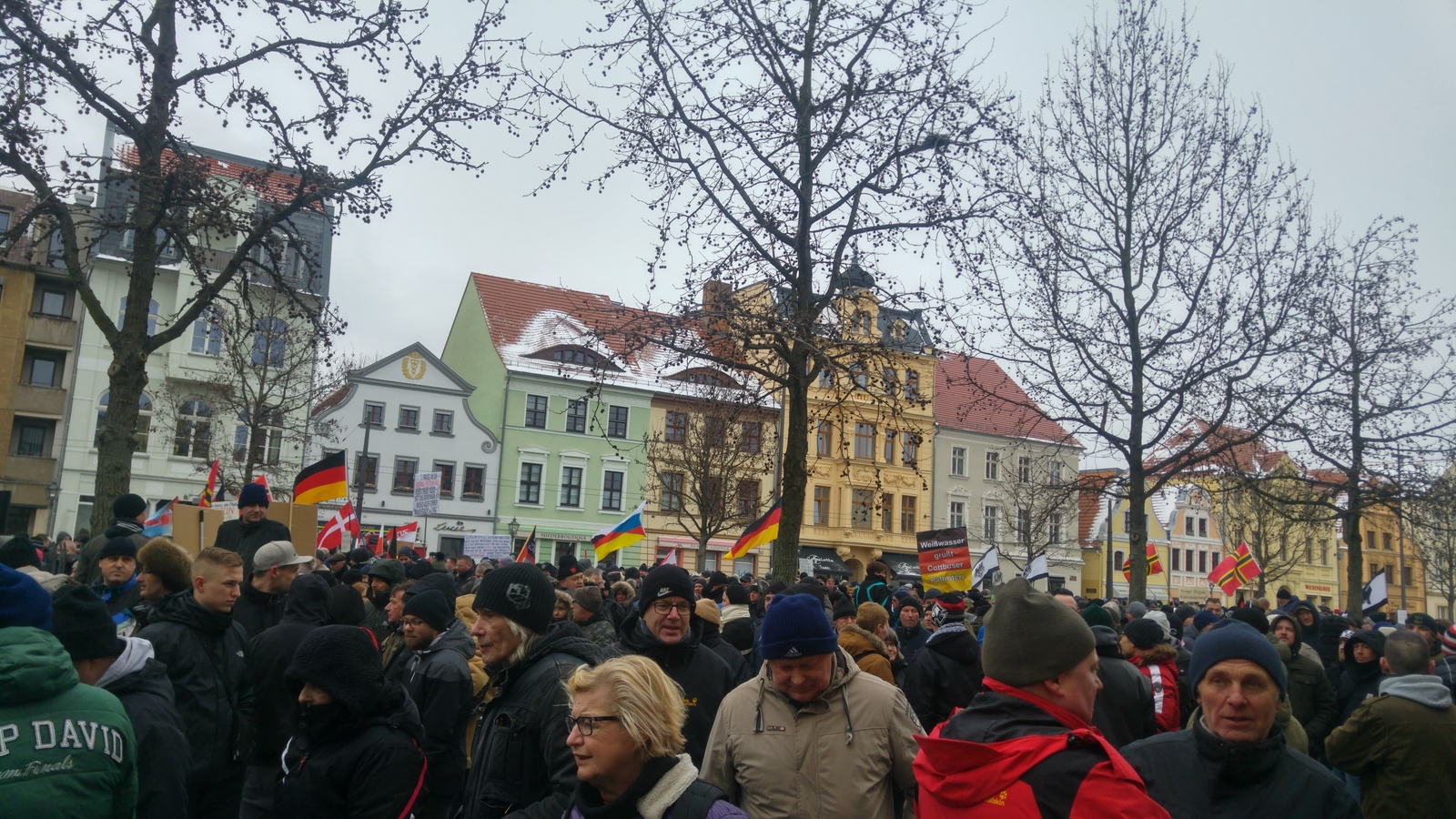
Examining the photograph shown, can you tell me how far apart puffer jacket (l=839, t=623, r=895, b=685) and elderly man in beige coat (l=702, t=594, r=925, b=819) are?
6.94 feet

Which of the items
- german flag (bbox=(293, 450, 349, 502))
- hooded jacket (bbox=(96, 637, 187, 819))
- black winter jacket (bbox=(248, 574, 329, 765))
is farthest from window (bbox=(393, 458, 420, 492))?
hooded jacket (bbox=(96, 637, 187, 819))

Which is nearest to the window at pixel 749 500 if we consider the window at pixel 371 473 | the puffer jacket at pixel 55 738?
the window at pixel 371 473

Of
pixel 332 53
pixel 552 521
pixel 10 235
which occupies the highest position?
pixel 332 53

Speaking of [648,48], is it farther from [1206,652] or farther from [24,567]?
[1206,652]

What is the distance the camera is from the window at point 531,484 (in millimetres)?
48156

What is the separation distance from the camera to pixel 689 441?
126 ft

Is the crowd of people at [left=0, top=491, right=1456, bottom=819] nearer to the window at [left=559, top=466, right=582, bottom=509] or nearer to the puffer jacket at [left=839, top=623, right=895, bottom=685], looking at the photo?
the puffer jacket at [left=839, top=623, right=895, bottom=685]

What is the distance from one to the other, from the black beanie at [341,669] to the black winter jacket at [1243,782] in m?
2.82

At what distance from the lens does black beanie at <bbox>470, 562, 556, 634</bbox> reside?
396 centimetres

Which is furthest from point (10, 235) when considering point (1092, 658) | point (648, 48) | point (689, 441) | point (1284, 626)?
point (689, 441)

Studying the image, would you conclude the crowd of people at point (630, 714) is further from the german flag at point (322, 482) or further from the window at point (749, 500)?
the window at point (749, 500)

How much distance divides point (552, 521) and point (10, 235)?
38177 mm

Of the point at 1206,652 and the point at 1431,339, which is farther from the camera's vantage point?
the point at 1431,339

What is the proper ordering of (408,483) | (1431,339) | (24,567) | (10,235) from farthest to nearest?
(408,483) < (1431,339) < (10,235) < (24,567)
